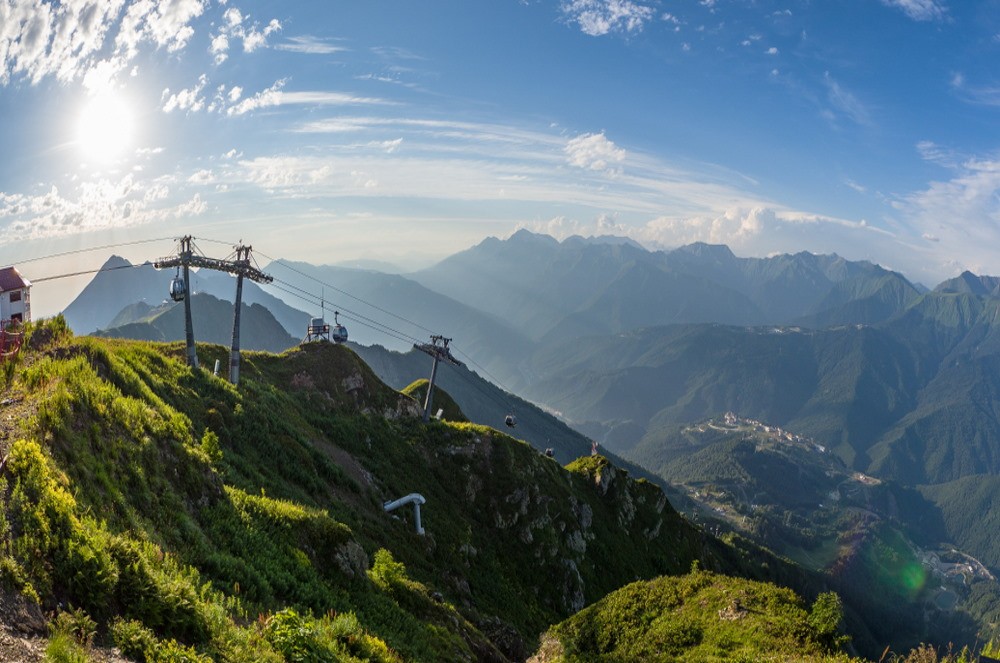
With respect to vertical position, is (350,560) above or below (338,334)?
below

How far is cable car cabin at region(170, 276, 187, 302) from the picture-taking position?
138 ft

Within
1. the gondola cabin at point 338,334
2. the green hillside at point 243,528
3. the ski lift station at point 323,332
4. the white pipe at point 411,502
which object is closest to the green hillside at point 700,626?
the green hillside at point 243,528

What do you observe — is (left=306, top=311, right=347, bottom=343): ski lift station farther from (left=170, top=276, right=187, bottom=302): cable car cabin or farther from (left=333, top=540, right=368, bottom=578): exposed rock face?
(left=333, top=540, right=368, bottom=578): exposed rock face

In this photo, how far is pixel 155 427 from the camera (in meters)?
19.5

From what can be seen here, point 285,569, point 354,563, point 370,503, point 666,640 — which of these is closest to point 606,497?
point 370,503

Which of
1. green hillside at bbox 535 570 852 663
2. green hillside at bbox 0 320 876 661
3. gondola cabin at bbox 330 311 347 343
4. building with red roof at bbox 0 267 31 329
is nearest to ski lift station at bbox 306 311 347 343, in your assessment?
gondola cabin at bbox 330 311 347 343

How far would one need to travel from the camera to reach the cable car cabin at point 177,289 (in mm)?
42062

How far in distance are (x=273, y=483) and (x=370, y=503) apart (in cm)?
1154

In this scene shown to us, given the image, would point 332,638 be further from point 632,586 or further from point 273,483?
point 632,586

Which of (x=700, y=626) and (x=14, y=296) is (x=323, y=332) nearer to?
(x=14, y=296)

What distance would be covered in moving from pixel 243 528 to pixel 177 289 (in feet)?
99.1

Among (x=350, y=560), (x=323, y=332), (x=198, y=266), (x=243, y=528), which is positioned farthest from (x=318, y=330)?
(x=243, y=528)

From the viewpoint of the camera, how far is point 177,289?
42.3 m

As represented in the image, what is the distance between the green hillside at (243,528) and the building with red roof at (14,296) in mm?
11971
